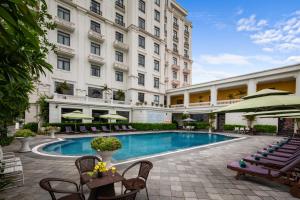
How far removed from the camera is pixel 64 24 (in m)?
20.6

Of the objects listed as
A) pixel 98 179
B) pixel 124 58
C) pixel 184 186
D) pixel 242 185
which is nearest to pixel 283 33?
pixel 242 185

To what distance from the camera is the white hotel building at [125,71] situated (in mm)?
20125

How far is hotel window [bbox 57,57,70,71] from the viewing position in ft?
68.6

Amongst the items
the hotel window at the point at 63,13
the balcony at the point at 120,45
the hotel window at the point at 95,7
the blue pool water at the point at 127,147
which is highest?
the hotel window at the point at 95,7

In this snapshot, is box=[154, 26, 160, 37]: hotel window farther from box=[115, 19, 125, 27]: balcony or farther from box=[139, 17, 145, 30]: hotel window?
box=[115, 19, 125, 27]: balcony

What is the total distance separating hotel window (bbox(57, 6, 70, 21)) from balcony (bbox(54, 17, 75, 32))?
1.22 metres

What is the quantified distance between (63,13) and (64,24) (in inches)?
87.3

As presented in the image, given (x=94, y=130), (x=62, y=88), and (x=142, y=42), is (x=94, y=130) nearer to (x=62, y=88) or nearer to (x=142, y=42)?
(x=62, y=88)

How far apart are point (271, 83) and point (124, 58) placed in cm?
2304

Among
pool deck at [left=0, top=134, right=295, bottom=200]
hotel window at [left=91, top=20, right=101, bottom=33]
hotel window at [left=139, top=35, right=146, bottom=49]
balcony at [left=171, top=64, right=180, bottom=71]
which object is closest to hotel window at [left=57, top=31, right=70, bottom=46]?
hotel window at [left=91, top=20, right=101, bottom=33]

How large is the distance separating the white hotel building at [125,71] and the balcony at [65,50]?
0.12m

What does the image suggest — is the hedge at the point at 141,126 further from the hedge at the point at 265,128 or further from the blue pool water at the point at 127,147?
the hedge at the point at 265,128

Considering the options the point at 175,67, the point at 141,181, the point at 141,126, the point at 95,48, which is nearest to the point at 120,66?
the point at 95,48

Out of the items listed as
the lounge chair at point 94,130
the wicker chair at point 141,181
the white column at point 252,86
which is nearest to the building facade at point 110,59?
the lounge chair at point 94,130
